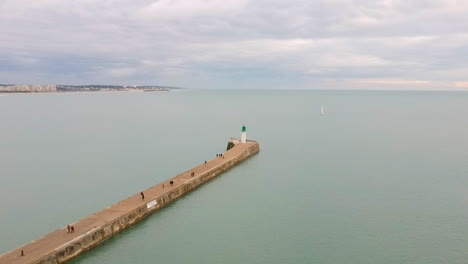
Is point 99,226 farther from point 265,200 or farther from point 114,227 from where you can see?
point 265,200

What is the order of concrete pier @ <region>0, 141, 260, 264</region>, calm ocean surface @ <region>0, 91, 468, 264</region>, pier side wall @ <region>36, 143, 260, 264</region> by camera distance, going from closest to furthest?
1. concrete pier @ <region>0, 141, 260, 264</region>
2. pier side wall @ <region>36, 143, 260, 264</region>
3. calm ocean surface @ <region>0, 91, 468, 264</region>

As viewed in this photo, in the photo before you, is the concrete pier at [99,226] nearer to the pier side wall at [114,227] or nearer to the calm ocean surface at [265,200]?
the pier side wall at [114,227]

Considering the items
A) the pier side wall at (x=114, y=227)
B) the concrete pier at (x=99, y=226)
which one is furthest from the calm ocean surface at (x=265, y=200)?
the concrete pier at (x=99, y=226)

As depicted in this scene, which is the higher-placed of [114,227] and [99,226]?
[99,226]

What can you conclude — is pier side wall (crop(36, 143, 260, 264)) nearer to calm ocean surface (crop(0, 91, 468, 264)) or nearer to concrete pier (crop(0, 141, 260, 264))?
concrete pier (crop(0, 141, 260, 264))

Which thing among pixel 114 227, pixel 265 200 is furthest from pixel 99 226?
pixel 265 200

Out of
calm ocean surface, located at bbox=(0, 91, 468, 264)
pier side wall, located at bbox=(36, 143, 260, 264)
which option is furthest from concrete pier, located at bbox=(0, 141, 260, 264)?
calm ocean surface, located at bbox=(0, 91, 468, 264)

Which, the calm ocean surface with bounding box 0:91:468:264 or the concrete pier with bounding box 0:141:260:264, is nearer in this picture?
the concrete pier with bounding box 0:141:260:264

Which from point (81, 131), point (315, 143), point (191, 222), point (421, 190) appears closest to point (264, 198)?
point (191, 222)
